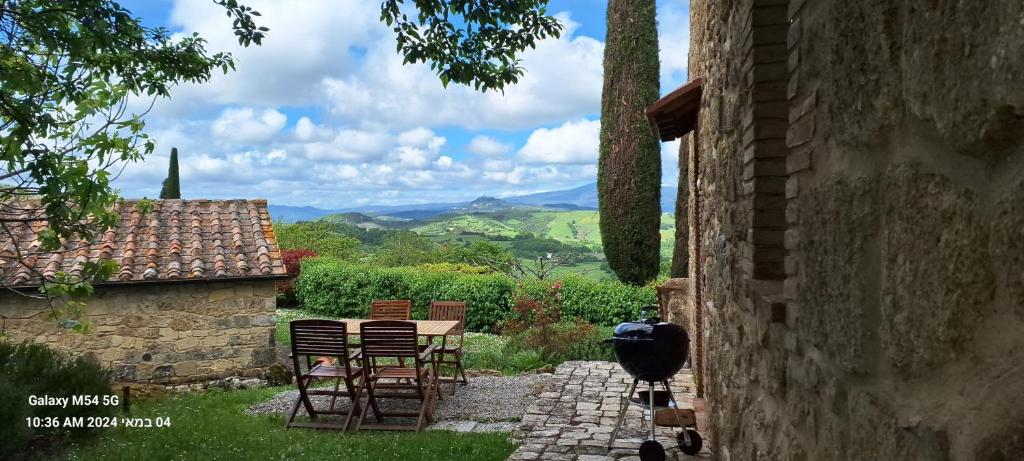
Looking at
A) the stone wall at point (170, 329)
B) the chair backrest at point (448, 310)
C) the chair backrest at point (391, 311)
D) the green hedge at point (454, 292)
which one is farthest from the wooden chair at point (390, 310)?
the green hedge at point (454, 292)

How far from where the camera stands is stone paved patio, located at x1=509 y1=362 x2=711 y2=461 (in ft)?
19.7

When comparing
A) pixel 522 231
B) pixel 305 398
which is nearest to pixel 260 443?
pixel 305 398

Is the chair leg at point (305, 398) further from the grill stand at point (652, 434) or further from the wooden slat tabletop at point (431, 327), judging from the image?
the grill stand at point (652, 434)

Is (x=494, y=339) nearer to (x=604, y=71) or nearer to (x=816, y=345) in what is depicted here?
(x=604, y=71)

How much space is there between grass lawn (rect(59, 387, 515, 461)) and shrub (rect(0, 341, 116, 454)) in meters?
0.38

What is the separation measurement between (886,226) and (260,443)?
6.67 m

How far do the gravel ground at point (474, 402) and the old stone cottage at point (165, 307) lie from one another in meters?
1.65

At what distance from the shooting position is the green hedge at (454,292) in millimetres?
15383

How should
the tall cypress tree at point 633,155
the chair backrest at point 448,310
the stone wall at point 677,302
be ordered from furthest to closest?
the tall cypress tree at point 633,155 < the chair backrest at point 448,310 < the stone wall at point 677,302

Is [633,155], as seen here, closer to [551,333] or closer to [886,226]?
[551,333]

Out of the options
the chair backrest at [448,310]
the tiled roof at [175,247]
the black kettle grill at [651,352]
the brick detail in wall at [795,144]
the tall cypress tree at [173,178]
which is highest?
the tall cypress tree at [173,178]

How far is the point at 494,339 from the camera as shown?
15078 millimetres

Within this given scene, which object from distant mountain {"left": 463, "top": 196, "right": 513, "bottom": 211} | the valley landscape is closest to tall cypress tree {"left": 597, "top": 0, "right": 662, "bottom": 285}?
the valley landscape

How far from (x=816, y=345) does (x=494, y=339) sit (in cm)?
1332
